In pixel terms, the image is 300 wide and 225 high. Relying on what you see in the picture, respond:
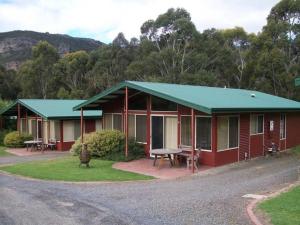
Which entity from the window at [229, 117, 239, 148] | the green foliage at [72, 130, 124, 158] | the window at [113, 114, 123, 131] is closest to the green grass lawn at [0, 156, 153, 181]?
the green foliage at [72, 130, 124, 158]

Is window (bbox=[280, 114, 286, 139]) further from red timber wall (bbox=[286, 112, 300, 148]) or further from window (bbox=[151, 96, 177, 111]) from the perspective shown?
window (bbox=[151, 96, 177, 111])

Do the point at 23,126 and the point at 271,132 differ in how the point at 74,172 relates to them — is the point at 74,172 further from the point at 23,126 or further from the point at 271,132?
the point at 23,126

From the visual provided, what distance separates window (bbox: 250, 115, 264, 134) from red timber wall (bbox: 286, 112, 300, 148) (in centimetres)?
366

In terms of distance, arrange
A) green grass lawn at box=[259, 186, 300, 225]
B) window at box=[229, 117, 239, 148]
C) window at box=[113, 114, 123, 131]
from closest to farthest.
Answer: green grass lawn at box=[259, 186, 300, 225]
window at box=[229, 117, 239, 148]
window at box=[113, 114, 123, 131]

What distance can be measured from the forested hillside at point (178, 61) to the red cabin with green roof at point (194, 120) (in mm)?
20004

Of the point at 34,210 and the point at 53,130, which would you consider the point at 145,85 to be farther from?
the point at 53,130

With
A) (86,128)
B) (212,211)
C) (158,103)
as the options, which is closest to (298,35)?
(86,128)

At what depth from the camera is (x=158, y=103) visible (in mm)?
19062

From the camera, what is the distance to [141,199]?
1087 centimetres

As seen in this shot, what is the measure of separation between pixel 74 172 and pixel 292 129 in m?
13.9

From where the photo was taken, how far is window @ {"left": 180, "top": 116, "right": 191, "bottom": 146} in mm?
17766

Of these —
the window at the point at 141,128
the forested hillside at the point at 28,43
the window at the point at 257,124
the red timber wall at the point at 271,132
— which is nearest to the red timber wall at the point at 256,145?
the window at the point at 257,124

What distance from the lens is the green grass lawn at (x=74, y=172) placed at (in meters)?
14.2

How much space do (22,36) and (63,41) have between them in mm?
11101
